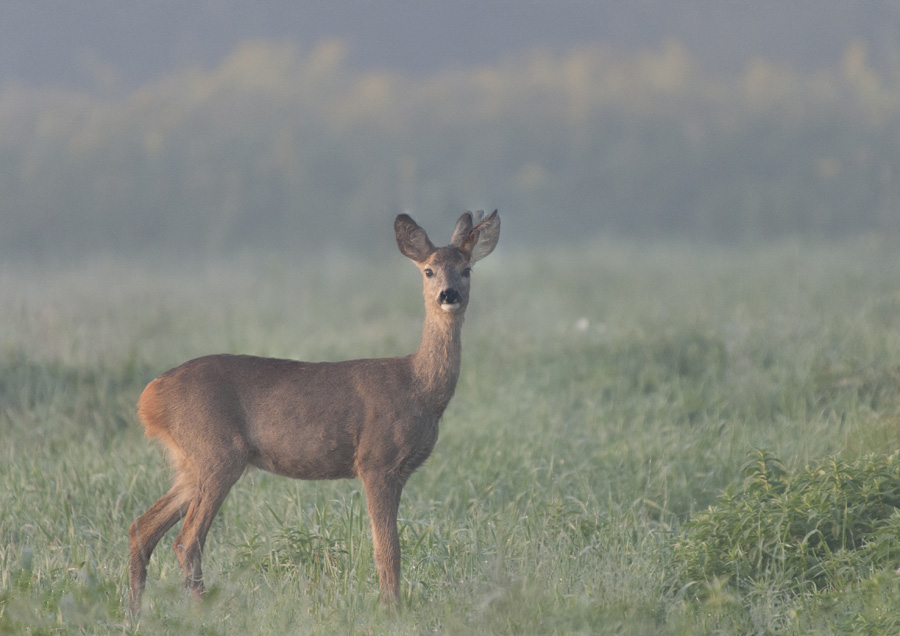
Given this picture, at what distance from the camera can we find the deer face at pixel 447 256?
4.39m

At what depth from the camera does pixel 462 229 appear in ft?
15.6

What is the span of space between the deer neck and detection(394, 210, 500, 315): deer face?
6 cm

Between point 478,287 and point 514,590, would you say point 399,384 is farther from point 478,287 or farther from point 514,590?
point 478,287

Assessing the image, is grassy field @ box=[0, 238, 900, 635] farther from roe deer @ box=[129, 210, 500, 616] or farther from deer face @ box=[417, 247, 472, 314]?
deer face @ box=[417, 247, 472, 314]

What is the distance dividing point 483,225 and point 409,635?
1.72 m

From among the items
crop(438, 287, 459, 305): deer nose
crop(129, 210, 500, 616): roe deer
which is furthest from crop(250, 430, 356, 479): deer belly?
crop(438, 287, 459, 305): deer nose

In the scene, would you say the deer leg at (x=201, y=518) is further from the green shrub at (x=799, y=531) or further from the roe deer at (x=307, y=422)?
the green shrub at (x=799, y=531)

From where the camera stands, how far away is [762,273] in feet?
49.9

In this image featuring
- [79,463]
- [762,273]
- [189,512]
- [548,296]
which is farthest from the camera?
[762,273]

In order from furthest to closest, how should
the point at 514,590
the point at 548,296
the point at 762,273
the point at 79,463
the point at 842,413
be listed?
the point at 762,273
the point at 548,296
the point at 842,413
the point at 79,463
the point at 514,590

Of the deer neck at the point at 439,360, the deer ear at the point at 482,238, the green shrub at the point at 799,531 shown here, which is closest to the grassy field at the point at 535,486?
the green shrub at the point at 799,531

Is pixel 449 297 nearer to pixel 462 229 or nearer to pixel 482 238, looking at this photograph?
pixel 482 238

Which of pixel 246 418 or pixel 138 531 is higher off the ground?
pixel 246 418

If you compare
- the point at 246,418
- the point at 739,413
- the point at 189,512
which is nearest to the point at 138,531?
the point at 189,512
